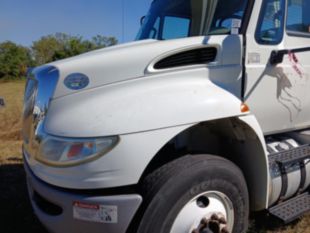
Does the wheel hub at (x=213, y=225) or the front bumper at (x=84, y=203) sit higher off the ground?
the front bumper at (x=84, y=203)

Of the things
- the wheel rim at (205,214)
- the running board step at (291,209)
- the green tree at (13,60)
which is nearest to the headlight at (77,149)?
the wheel rim at (205,214)

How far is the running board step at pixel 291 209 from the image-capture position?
2.90 metres

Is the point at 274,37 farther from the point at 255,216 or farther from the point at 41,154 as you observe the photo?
the point at 41,154

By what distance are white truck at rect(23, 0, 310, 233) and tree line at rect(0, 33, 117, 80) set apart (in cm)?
4570

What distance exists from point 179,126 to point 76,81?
79 centimetres

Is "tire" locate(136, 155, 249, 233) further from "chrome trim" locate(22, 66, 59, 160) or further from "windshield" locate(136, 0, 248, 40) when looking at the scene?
"windshield" locate(136, 0, 248, 40)

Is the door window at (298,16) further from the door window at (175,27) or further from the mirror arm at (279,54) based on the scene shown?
the door window at (175,27)

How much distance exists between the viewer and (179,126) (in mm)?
2172

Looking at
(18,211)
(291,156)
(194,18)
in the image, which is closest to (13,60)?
(18,211)

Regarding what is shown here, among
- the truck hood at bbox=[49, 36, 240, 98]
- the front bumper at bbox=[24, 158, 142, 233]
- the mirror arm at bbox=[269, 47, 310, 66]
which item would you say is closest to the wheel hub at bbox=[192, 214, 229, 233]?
the front bumper at bbox=[24, 158, 142, 233]

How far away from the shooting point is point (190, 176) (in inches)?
86.8

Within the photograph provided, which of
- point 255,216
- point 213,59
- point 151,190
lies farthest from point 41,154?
point 255,216

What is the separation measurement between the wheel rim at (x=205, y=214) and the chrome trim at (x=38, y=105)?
111 centimetres

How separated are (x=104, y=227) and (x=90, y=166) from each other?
41cm
